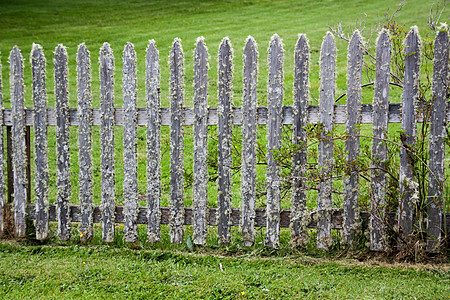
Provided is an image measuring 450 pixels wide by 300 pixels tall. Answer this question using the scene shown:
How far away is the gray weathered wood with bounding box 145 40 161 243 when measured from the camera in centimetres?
448

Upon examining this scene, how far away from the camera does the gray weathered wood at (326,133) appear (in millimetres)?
4164

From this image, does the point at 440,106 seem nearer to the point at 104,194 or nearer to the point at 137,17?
the point at 104,194

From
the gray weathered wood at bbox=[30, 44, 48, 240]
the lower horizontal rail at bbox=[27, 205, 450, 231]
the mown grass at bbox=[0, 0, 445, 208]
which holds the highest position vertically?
the mown grass at bbox=[0, 0, 445, 208]

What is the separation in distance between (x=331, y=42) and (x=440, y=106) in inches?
44.7

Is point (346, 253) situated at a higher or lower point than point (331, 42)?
lower

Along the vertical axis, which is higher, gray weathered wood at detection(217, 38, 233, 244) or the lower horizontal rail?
gray weathered wood at detection(217, 38, 233, 244)

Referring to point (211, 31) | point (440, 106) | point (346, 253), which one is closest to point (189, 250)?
point (346, 253)

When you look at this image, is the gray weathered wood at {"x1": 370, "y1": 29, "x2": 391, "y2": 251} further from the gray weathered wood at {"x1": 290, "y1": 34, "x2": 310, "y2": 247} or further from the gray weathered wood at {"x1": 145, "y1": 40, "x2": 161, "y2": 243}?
the gray weathered wood at {"x1": 145, "y1": 40, "x2": 161, "y2": 243}

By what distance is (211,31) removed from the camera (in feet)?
61.1

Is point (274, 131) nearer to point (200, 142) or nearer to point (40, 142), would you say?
point (200, 142)

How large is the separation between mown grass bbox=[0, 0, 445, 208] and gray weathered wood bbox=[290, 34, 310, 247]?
1.43 metres

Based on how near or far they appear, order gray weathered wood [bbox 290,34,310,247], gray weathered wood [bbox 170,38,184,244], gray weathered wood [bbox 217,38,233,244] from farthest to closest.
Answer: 1. gray weathered wood [bbox 170,38,184,244]
2. gray weathered wood [bbox 217,38,233,244]
3. gray weathered wood [bbox 290,34,310,247]

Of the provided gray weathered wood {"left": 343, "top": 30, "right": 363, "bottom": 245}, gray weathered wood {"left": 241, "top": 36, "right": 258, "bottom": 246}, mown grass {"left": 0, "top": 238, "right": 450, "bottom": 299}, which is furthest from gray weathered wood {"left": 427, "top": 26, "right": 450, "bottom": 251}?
gray weathered wood {"left": 241, "top": 36, "right": 258, "bottom": 246}

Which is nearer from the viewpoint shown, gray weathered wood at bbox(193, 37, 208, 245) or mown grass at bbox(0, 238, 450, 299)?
mown grass at bbox(0, 238, 450, 299)
